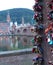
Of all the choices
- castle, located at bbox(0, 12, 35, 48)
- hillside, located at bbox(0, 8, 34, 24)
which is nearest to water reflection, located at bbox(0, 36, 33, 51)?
castle, located at bbox(0, 12, 35, 48)

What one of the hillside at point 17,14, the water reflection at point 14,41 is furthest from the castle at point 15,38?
the hillside at point 17,14

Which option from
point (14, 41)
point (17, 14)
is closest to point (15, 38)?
point (14, 41)

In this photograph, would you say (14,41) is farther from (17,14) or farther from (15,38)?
(17,14)

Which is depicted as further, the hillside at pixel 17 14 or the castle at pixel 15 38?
the hillside at pixel 17 14

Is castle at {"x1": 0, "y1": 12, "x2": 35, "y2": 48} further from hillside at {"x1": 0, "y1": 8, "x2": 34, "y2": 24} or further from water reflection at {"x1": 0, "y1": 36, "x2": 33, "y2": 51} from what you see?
hillside at {"x1": 0, "y1": 8, "x2": 34, "y2": 24}

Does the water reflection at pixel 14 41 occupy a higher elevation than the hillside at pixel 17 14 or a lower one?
lower

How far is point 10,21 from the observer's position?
488 centimetres

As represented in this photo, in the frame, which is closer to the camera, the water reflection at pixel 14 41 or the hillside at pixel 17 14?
the water reflection at pixel 14 41

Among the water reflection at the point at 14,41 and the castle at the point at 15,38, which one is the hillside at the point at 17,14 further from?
the water reflection at the point at 14,41

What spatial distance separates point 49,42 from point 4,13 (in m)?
3.33

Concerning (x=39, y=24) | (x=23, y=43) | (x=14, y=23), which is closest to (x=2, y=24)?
(x=14, y=23)

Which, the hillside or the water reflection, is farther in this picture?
the hillside

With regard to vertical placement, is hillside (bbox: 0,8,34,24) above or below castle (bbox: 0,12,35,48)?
above

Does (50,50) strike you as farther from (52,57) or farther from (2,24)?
(2,24)
